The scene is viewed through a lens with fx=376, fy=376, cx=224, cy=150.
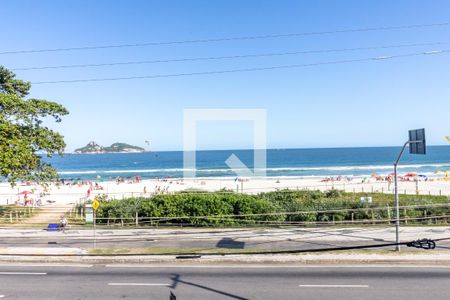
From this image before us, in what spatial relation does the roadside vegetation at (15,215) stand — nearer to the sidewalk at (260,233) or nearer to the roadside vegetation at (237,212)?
the sidewalk at (260,233)

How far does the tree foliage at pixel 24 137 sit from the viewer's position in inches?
898

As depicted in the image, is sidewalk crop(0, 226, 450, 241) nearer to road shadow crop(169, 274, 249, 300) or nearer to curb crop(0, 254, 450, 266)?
curb crop(0, 254, 450, 266)

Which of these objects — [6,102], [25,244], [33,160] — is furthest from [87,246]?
[6,102]

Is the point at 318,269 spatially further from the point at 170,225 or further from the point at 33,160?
the point at 33,160

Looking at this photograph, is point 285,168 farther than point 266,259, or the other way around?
point 285,168

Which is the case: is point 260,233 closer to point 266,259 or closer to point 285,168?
point 266,259

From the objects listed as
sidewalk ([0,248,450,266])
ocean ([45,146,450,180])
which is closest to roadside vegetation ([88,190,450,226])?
sidewalk ([0,248,450,266])

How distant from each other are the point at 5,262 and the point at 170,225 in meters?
10.2

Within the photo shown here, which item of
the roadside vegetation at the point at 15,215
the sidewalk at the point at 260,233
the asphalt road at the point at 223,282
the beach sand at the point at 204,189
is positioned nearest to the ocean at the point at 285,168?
the beach sand at the point at 204,189

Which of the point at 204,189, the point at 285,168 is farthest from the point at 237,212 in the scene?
the point at 285,168

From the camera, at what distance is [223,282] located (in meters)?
12.6

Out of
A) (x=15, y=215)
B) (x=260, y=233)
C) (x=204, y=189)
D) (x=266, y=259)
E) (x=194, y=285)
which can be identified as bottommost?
(x=194, y=285)

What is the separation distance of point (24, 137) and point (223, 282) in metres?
19.4

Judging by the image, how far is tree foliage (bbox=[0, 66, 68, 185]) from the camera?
74.8 feet
